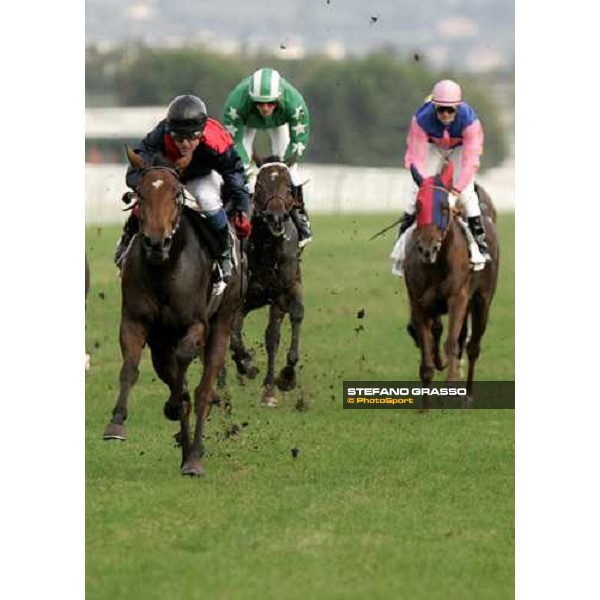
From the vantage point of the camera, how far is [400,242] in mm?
13867

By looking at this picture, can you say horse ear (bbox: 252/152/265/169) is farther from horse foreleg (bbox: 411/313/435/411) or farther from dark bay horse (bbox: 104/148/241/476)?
dark bay horse (bbox: 104/148/241/476)

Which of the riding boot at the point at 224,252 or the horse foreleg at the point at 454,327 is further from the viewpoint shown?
the horse foreleg at the point at 454,327

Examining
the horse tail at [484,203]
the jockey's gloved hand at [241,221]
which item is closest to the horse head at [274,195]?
the jockey's gloved hand at [241,221]

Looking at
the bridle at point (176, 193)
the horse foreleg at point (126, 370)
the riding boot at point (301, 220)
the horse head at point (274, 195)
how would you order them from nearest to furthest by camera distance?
the bridle at point (176, 193) < the horse foreleg at point (126, 370) < the horse head at point (274, 195) < the riding boot at point (301, 220)

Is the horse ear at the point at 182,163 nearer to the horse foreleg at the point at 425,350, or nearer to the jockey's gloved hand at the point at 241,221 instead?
the jockey's gloved hand at the point at 241,221

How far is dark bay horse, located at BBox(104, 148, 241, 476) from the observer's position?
30.9 ft

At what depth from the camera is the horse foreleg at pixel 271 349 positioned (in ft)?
44.2

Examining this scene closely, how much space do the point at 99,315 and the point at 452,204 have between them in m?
9.10

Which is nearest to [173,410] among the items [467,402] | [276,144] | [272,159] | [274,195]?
[274,195]

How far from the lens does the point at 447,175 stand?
13273 mm

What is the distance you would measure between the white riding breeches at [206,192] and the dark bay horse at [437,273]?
287 cm

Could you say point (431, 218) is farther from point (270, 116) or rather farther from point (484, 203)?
point (270, 116)

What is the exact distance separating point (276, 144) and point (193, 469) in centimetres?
558
